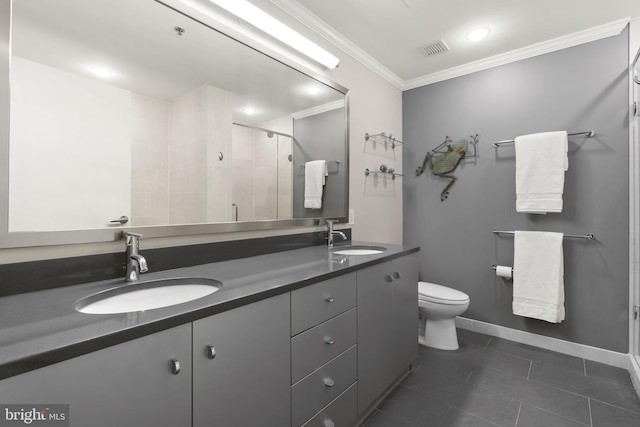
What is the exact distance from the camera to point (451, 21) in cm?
206

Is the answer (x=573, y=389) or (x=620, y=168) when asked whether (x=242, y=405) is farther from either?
(x=620, y=168)

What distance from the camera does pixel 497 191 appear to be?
2.54m

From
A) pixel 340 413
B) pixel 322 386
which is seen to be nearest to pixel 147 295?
pixel 322 386

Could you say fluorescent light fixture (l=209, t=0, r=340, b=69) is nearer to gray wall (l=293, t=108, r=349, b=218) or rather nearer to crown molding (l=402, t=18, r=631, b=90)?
gray wall (l=293, t=108, r=349, b=218)

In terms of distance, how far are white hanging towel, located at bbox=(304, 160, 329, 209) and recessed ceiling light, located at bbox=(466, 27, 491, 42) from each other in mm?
1426

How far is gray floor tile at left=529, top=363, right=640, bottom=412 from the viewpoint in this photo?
1708mm

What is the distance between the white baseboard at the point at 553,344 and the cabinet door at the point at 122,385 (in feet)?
8.20

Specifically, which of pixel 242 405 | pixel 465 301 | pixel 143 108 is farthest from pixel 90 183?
pixel 465 301

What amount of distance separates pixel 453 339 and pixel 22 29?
9.52ft

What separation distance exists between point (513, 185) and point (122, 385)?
109 inches

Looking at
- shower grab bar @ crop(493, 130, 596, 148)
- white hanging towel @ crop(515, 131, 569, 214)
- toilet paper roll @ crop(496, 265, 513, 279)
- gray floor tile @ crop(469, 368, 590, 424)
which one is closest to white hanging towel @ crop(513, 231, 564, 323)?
toilet paper roll @ crop(496, 265, 513, 279)

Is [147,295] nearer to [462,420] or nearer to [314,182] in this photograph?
[314,182]

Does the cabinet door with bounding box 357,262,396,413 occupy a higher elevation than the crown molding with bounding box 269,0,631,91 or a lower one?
lower

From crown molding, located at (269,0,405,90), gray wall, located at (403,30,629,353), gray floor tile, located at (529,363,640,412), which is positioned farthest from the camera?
gray wall, located at (403,30,629,353)
